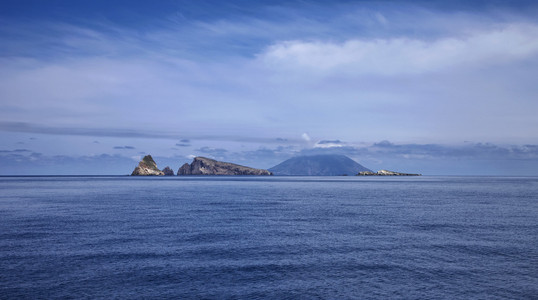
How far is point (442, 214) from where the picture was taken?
239ft

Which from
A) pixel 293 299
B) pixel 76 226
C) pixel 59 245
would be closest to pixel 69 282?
pixel 59 245

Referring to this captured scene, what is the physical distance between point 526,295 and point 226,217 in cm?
4865

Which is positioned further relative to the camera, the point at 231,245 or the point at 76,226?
the point at 76,226

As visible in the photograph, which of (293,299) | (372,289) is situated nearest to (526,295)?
(372,289)

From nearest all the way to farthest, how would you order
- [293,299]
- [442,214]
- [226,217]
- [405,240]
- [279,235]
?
[293,299] < [405,240] < [279,235] < [226,217] < [442,214]

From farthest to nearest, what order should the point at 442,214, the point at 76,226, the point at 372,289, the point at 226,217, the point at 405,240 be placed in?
1. the point at 442,214
2. the point at 226,217
3. the point at 76,226
4. the point at 405,240
5. the point at 372,289

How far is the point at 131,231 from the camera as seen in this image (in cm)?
5122

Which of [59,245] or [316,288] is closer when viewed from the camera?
[316,288]

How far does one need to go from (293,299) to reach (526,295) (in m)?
17.0

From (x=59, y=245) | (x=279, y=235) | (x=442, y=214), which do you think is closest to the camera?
(x=59, y=245)

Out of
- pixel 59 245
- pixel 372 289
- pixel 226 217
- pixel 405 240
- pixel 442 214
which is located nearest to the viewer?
pixel 372 289

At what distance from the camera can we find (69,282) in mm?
28625

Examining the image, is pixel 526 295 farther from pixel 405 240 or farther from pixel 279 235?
pixel 279 235

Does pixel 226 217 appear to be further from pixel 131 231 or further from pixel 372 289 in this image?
pixel 372 289
